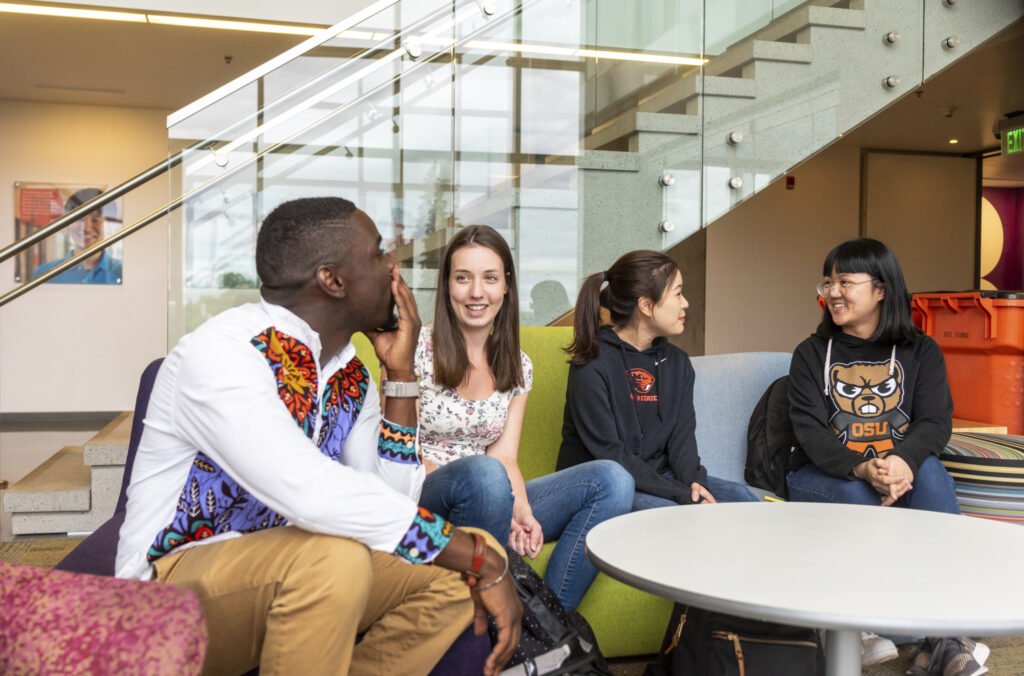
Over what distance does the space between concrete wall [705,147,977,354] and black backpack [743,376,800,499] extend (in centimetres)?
593

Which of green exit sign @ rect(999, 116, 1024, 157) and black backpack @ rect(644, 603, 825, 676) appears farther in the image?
green exit sign @ rect(999, 116, 1024, 157)

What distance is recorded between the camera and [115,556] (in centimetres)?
193

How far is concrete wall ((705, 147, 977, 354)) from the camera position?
29.9 ft

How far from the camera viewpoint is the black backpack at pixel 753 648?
1.85m

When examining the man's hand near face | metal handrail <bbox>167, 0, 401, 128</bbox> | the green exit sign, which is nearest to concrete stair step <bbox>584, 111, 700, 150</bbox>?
metal handrail <bbox>167, 0, 401, 128</bbox>

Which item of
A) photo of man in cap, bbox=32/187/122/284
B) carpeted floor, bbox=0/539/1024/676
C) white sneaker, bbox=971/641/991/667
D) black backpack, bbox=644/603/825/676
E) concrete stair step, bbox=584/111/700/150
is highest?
concrete stair step, bbox=584/111/700/150

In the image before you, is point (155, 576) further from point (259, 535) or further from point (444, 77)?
point (444, 77)

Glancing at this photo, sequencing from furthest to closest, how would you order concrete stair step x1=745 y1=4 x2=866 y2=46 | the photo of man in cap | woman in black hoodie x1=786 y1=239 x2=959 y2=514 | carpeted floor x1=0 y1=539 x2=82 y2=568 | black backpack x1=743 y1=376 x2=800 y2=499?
the photo of man in cap < concrete stair step x1=745 y1=4 x2=866 y2=46 < carpeted floor x1=0 y1=539 x2=82 y2=568 < black backpack x1=743 y1=376 x2=800 y2=499 < woman in black hoodie x1=786 y1=239 x2=959 y2=514

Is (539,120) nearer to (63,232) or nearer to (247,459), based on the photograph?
(247,459)

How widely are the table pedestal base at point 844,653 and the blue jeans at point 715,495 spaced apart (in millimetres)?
856

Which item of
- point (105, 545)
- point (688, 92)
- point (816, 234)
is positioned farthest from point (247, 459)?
point (816, 234)

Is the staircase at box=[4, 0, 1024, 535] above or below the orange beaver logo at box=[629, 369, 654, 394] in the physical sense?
above

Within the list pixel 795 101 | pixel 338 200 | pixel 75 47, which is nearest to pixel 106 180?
pixel 75 47

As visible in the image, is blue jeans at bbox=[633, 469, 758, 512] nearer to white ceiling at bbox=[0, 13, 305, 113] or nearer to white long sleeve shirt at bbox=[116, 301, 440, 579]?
white long sleeve shirt at bbox=[116, 301, 440, 579]
